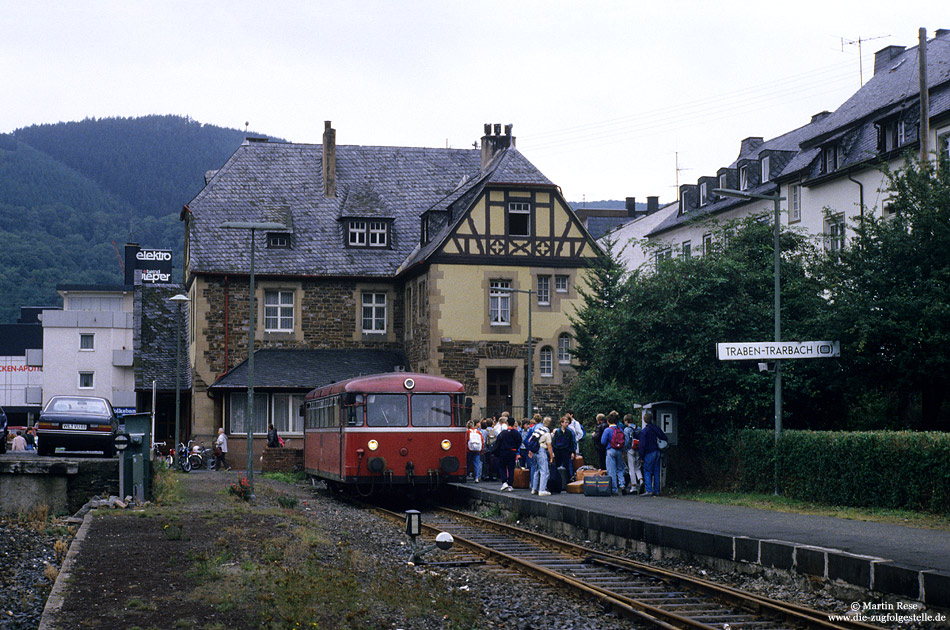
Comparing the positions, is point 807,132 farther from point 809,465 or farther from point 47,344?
point 47,344

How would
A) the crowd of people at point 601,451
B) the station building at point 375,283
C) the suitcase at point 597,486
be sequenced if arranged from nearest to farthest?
the crowd of people at point 601,451 → the suitcase at point 597,486 → the station building at point 375,283

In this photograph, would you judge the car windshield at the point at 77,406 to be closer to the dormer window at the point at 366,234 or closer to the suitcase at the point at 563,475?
the suitcase at the point at 563,475

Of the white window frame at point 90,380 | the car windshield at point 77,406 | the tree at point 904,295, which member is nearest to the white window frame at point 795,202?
the tree at point 904,295

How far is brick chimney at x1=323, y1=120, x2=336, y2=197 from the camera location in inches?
2025

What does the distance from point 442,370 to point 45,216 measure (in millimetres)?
104882

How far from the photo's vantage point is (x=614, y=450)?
24375 mm

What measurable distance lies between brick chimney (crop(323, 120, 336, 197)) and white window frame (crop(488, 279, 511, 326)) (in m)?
10.2

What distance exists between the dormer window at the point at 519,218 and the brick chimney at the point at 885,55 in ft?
54.4

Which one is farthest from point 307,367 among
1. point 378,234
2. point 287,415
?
point 378,234

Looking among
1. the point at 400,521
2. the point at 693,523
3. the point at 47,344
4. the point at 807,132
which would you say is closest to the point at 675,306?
the point at 400,521

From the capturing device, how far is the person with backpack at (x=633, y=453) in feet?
78.3

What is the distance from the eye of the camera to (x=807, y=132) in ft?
172

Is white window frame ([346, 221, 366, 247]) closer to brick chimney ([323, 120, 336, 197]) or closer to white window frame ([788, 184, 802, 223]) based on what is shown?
brick chimney ([323, 120, 336, 197])

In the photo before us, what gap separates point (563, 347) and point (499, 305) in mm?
3168
